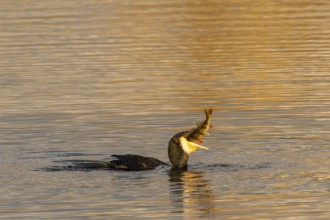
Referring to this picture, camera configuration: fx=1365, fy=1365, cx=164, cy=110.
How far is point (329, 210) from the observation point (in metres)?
13.9

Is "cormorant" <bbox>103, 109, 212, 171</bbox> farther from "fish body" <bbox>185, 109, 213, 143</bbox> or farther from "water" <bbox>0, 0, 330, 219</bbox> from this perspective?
"water" <bbox>0, 0, 330, 219</bbox>

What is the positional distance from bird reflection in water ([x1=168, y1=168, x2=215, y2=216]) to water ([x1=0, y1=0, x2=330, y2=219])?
0.08ft

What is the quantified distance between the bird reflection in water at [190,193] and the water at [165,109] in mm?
26

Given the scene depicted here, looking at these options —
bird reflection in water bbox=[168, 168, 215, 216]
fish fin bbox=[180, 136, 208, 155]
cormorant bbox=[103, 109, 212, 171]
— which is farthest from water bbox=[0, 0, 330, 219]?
fish fin bbox=[180, 136, 208, 155]

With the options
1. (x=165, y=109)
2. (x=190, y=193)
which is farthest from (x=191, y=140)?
(x=165, y=109)

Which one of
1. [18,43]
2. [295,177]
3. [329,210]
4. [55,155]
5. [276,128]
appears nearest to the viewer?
[329,210]

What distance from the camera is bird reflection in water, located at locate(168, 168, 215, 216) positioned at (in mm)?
14273

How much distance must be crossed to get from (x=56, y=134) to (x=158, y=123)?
1532mm

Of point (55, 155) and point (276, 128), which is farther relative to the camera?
point (276, 128)

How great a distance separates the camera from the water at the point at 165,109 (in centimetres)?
1473

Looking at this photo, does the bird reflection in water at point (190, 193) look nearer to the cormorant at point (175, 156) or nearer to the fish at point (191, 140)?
the cormorant at point (175, 156)

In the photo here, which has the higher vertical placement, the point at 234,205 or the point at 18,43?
the point at 18,43

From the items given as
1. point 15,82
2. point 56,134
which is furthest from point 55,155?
point 15,82

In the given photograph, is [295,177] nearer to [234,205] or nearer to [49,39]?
[234,205]
